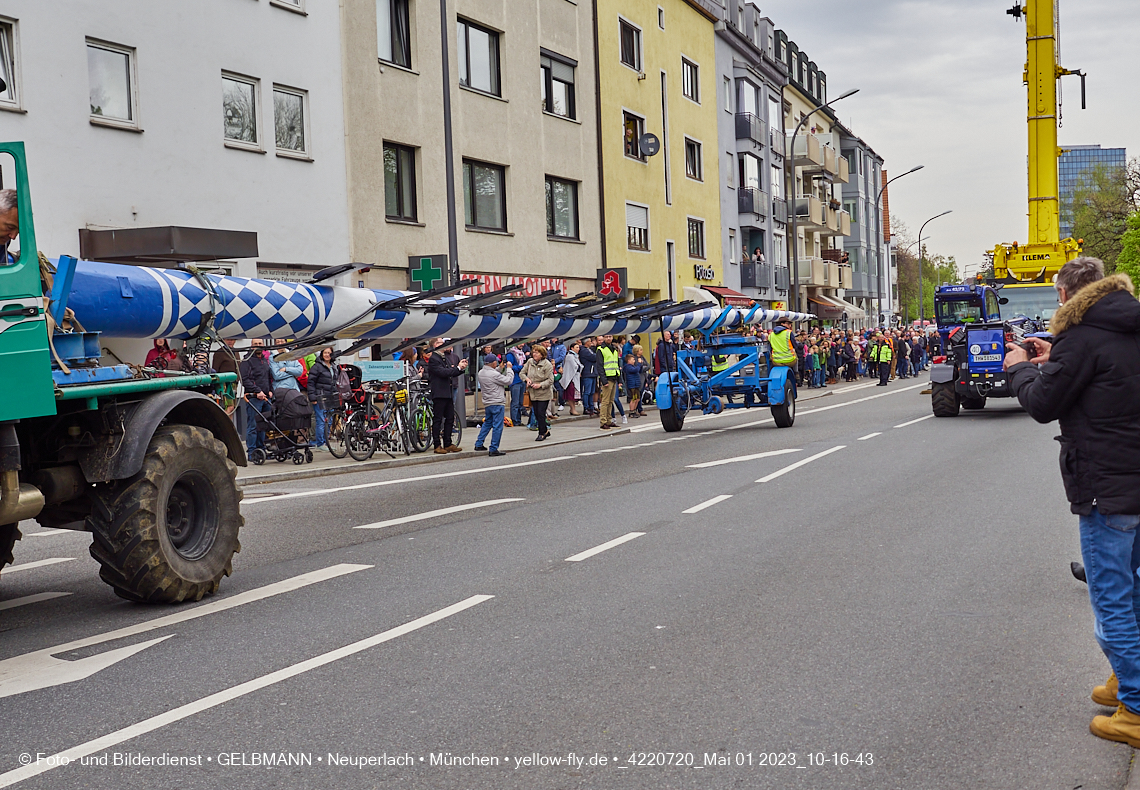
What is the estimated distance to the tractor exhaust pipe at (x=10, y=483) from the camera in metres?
6.19

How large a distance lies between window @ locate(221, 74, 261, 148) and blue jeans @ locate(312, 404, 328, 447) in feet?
18.7

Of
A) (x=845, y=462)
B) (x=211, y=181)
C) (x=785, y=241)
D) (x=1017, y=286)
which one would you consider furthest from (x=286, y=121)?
(x=785, y=241)

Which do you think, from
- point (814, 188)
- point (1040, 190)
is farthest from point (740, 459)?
point (814, 188)

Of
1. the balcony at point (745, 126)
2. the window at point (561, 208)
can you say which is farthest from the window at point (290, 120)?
the balcony at point (745, 126)

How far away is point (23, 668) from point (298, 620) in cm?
146

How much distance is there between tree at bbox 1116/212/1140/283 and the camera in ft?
194

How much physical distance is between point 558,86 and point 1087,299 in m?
29.3

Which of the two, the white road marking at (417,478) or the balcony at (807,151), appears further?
the balcony at (807,151)

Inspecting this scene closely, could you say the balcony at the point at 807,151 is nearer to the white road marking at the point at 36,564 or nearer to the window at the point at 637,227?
the window at the point at 637,227

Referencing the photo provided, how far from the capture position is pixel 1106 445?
4359 mm

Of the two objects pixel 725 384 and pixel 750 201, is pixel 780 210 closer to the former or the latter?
pixel 750 201

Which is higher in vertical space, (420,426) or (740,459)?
(420,426)

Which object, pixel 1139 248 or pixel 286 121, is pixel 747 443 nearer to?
pixel 286 121

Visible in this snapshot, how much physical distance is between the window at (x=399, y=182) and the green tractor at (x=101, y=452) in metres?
17.7
